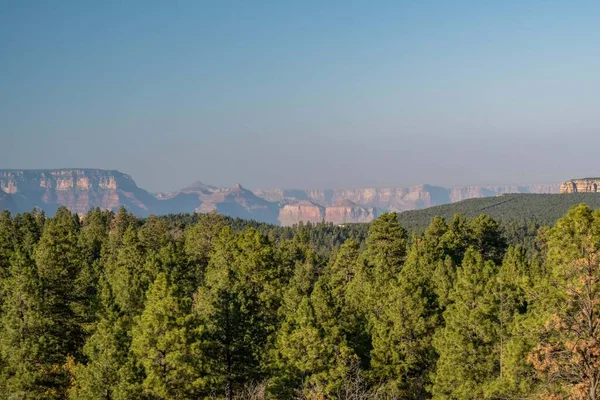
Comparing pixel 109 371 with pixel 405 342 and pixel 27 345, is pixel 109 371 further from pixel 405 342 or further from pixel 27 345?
pixel 405 342

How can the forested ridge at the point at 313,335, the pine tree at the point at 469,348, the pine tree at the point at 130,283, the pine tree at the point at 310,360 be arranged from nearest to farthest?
the forested ridge at the point at 313,335, the pine tree at the point at 310,360, the pine tree at the point at 469,348, the pine tree at the point at 130,283

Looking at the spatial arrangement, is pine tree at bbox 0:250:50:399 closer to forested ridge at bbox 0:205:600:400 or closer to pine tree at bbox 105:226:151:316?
forested ridge at bbox 0:205:600:400

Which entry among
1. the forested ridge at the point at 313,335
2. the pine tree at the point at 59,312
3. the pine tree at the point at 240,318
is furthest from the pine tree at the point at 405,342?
the pine tree at the point at 59,312

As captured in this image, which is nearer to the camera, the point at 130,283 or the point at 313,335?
the point at 313,335

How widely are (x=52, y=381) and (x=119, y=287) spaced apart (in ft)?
42.5

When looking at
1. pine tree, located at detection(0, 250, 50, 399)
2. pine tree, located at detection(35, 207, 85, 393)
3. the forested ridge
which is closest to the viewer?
the forested ridge

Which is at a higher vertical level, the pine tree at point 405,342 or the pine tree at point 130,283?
the pine tree at point 130,283

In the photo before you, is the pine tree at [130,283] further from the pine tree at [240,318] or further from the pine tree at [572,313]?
the pine tree at [572,313]

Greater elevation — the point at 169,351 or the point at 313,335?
the point at 313,335

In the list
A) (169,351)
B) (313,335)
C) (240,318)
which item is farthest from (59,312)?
(313,335)

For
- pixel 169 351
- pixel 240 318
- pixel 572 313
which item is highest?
pixel 572 313

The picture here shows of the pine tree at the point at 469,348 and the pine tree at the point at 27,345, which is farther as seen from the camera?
the pine tree at the point at 27,345

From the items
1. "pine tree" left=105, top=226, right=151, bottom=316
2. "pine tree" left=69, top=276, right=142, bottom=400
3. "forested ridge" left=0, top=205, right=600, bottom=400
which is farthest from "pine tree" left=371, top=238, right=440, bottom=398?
"pine tree" left=105, top=226, right=151, bottom=316

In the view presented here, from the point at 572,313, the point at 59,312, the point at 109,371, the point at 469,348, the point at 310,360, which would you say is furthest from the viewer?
the point at 59,312
